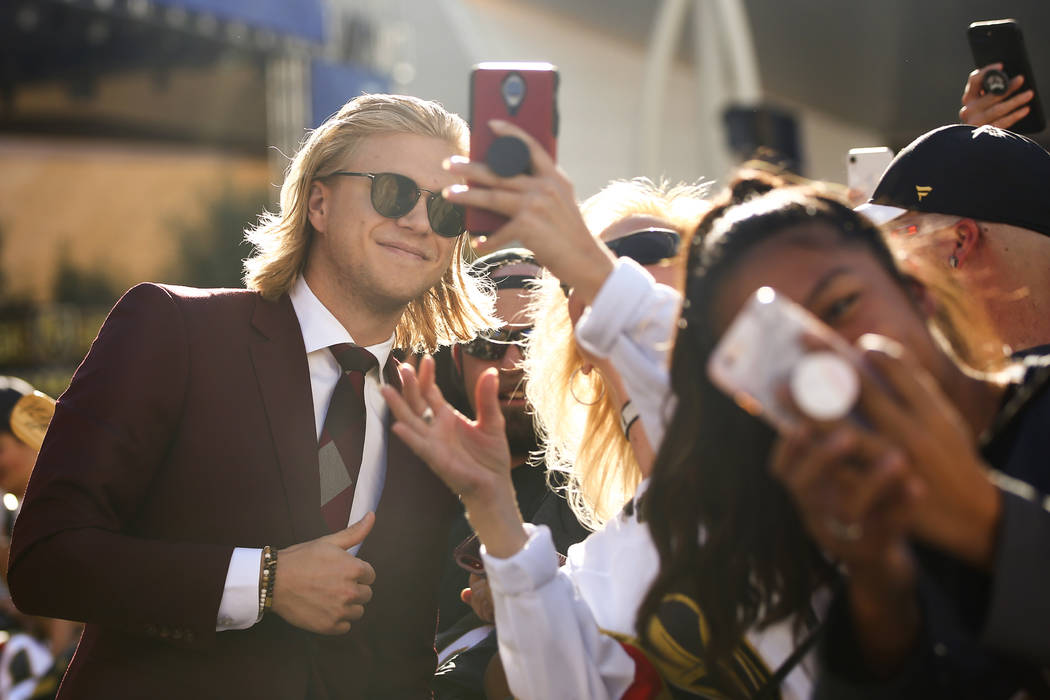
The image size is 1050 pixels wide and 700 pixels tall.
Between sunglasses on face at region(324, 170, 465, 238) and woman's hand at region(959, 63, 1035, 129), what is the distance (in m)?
1.70

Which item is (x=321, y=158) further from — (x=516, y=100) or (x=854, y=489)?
(x=854, y=489)

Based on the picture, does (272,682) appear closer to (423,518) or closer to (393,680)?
(393,680)

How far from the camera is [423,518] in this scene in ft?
8.92

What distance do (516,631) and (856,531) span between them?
0.95 meters

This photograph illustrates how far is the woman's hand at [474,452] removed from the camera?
191cm

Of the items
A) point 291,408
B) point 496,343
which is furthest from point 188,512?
point 496,343

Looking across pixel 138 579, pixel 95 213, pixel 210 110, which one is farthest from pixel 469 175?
pixel 210 110

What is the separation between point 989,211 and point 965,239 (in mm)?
92

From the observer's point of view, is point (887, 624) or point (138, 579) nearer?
point (887, 624)

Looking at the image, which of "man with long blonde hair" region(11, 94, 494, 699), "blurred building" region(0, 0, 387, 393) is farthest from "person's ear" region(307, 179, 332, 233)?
"blurred building" region(0, 0, 387, 393)

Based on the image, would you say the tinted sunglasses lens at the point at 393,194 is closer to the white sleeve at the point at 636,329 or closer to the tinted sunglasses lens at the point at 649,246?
the tinted sunglasses lens at the point at 649,246

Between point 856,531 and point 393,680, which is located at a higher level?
point 856,531

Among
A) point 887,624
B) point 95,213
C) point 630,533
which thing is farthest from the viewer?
point 95,213

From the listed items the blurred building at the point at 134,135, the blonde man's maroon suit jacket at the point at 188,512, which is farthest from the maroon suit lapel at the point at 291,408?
the blurred building at the point at 134,135
